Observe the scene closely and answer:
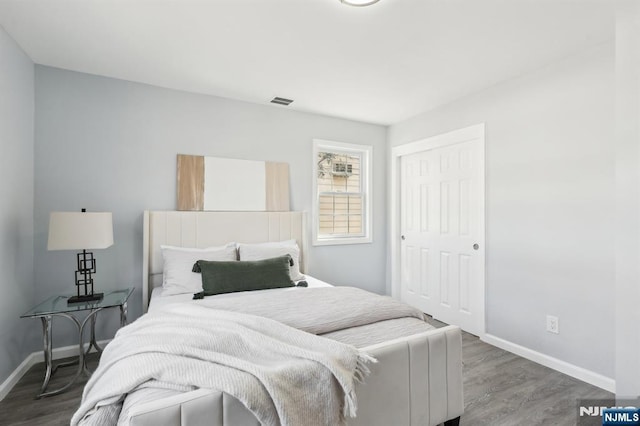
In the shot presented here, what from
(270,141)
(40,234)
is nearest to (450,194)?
(270,141)

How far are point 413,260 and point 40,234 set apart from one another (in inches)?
153

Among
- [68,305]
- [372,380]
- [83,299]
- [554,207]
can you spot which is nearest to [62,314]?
[68,305]

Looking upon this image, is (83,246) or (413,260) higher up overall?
(83,246)

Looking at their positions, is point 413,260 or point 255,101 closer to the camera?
point 255,101

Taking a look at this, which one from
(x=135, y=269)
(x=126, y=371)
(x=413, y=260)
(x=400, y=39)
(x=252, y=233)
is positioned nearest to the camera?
(x=126, y=371)

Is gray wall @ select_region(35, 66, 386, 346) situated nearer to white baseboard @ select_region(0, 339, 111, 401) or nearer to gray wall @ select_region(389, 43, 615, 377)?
white baseboard @ select_region(0, 339, 111, 401)

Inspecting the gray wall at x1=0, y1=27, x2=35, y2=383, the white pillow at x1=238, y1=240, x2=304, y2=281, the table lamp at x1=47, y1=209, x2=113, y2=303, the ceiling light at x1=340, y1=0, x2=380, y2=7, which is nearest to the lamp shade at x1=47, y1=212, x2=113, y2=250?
the table lamp at x1=47, y1=209, x2=113, y2=303

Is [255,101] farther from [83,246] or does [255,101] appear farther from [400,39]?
[83,246]

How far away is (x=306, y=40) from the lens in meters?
2.31

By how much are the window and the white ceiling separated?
1.09 metres

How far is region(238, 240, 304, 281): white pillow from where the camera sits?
9.96ft

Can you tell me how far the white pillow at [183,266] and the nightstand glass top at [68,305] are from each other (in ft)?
1.12

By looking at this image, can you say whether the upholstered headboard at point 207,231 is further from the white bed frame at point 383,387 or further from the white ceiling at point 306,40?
the white ceiling at point 306,40

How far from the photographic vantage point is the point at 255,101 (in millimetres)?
3539
